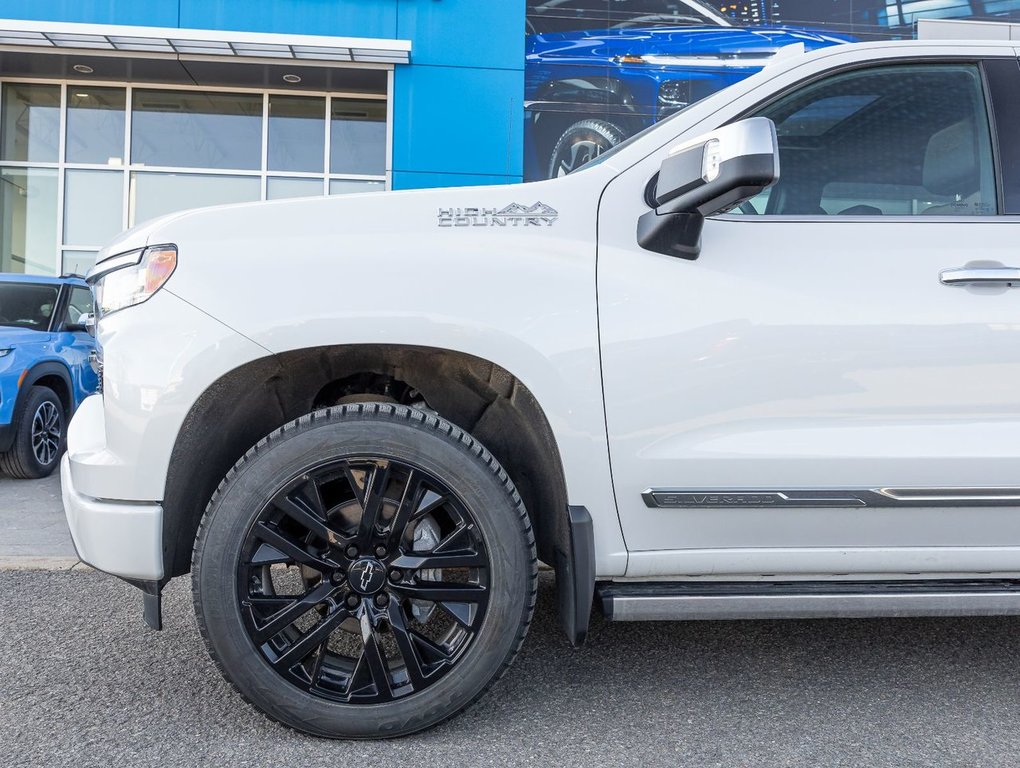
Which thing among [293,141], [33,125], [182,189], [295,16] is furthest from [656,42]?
[33,125]

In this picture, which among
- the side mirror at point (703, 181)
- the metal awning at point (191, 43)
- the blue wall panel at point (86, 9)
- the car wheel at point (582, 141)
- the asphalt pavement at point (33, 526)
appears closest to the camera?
the side mirror at point (703, 181)

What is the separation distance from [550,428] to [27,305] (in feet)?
18.9

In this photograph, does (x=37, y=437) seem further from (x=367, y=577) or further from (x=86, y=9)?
(x=86, y=9)

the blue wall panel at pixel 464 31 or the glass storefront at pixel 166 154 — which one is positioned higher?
the blue wall panel at pixel 464 31

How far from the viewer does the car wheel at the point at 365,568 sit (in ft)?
6.15

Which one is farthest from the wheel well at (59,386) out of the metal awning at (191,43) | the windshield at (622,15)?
the windshield at (622,15)

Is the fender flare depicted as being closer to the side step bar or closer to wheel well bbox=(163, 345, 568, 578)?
wheel well bbox=(163, 345, 568, 578)

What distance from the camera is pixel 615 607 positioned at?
75.9 inches

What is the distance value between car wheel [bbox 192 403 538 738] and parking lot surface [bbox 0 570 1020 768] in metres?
0.15

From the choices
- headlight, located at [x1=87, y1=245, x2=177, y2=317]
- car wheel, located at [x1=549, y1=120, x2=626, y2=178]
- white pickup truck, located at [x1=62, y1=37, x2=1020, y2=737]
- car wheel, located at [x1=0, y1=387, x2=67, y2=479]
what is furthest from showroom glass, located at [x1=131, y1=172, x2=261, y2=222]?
white pickup truck, located at [x1=62, y1=37, x2=1020, y2=737]

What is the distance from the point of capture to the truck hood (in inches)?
427

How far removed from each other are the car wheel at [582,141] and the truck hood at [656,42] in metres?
0.99

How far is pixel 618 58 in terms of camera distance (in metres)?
10.9

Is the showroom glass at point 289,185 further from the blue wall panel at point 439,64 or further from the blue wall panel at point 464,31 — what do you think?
the blue wall panel at point 464,31
